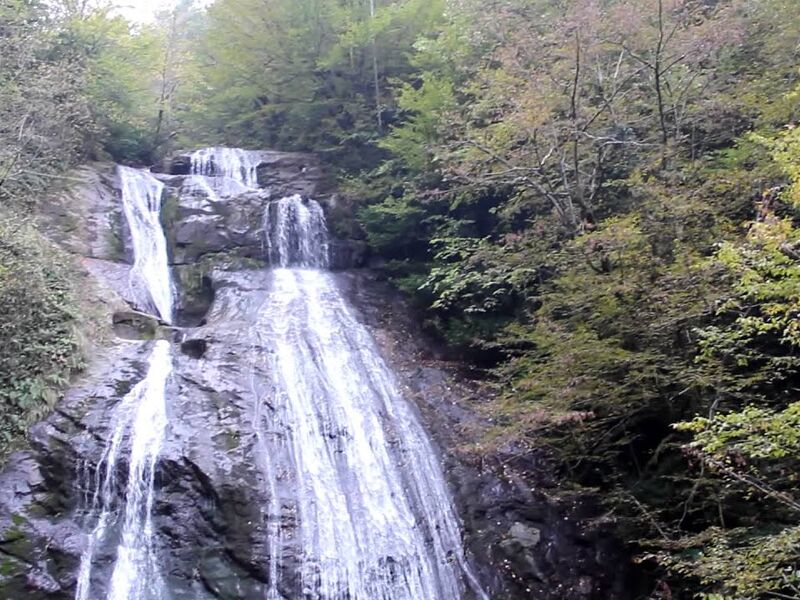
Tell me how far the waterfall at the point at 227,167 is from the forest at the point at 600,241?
95.0 inches

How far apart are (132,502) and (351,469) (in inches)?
117

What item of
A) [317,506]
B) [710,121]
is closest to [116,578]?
[317,506]

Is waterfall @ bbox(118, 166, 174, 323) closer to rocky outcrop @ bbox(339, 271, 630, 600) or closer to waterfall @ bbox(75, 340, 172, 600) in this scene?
waterfall @ bbox(75, 340, 172, 600)

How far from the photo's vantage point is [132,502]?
324 inches

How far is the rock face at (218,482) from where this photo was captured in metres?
7.76

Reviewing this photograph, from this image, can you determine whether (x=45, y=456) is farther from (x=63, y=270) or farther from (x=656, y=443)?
(x=656, y=443)

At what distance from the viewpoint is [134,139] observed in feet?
59.3

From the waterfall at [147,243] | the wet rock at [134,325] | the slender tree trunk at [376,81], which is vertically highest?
the slender tree trunk at [376,81]

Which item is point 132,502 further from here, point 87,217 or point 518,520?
point 87,217

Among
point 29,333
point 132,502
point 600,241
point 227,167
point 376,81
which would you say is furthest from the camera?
point 227,167

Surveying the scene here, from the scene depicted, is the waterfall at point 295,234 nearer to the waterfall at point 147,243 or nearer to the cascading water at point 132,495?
the waterfall at point 147,243

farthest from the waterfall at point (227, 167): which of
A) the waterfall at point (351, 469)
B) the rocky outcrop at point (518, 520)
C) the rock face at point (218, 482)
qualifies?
the rocky outcrop at point (518, 520)

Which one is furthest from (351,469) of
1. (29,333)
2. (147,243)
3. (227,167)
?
(227,167)

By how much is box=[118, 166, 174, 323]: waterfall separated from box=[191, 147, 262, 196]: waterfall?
1.36 m
